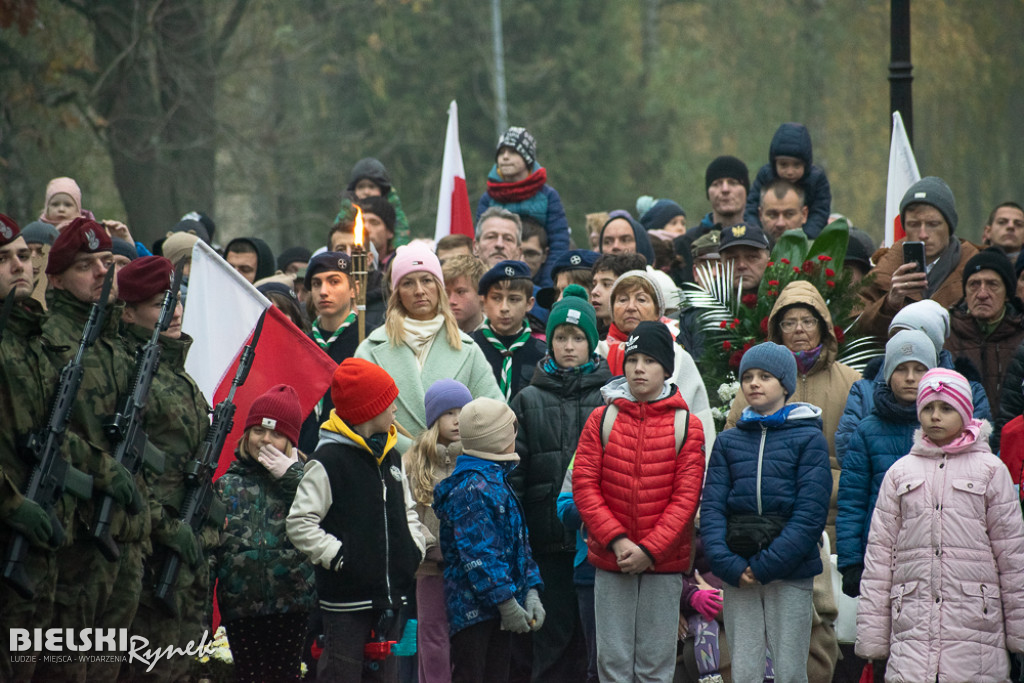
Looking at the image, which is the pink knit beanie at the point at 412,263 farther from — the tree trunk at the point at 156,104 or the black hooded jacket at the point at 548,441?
the tree trunk at the point at 156,104

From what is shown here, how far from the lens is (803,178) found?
1087 centimetres

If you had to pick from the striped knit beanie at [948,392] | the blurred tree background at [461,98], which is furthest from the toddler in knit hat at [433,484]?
the blurred tree background at [461,98]

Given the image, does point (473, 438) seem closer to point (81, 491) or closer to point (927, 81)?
point (81, 491)

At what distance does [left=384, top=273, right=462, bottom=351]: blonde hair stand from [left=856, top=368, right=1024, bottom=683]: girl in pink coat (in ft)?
8.60

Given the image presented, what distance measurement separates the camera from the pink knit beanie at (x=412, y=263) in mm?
8453

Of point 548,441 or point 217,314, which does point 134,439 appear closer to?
point 217,314

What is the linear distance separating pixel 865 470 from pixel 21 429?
4.19 m

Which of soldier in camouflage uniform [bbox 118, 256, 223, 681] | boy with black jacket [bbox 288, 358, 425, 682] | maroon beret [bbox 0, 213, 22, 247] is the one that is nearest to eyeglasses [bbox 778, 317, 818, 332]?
boy with black jacket [bbox 288, 358, 425, 682]

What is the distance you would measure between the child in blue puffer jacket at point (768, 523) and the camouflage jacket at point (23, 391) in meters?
3.22

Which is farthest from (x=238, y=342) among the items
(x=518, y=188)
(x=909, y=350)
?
(x=909, y=350)

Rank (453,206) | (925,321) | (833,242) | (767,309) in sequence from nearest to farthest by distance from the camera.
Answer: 1. (925,321)
2. (767,309)
3. (833,242)
4. (453,206)

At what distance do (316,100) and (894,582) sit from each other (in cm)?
2531

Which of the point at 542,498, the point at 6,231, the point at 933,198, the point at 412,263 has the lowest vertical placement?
the point at 542,498

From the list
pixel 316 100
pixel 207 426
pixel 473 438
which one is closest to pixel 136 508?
pixel 207 426
